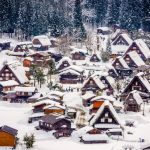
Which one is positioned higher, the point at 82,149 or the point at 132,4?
the point at 132,4

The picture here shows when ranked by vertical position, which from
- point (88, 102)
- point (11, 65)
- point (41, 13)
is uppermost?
point (41, 13)

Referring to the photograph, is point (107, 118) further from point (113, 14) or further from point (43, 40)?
point (113, 14)

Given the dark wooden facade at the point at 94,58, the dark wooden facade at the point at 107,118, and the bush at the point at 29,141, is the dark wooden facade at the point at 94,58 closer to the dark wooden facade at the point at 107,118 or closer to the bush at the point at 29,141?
the dark wooden facade at the point at 107,118

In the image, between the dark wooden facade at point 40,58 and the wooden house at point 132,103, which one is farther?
the dark wooden facade at point 40,58

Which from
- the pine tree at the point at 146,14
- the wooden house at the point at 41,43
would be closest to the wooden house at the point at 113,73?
the wooden house at the point at 41,43

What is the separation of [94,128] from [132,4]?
2353 inches

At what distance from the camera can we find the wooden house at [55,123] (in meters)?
60.4

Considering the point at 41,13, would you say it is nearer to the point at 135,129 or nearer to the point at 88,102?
the point at 88,102

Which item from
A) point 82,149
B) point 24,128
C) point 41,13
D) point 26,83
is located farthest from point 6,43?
point 82,149

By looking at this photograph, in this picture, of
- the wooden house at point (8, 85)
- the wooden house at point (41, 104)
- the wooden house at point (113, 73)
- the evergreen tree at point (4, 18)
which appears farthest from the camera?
the evergreen tree at point (4, 18)

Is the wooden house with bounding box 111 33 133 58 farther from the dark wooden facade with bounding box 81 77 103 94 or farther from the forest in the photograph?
the dark wooden facade with bounding box 81 77 103 94

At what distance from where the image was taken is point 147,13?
367 ft

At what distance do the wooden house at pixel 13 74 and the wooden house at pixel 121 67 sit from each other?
50.0 ft

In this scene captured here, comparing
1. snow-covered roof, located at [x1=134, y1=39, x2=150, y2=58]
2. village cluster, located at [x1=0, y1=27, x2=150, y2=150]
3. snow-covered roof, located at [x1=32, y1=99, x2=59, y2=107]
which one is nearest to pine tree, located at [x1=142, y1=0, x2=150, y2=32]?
village cluster, located at [x1=0, y1=27, x2=150, y2=150]
